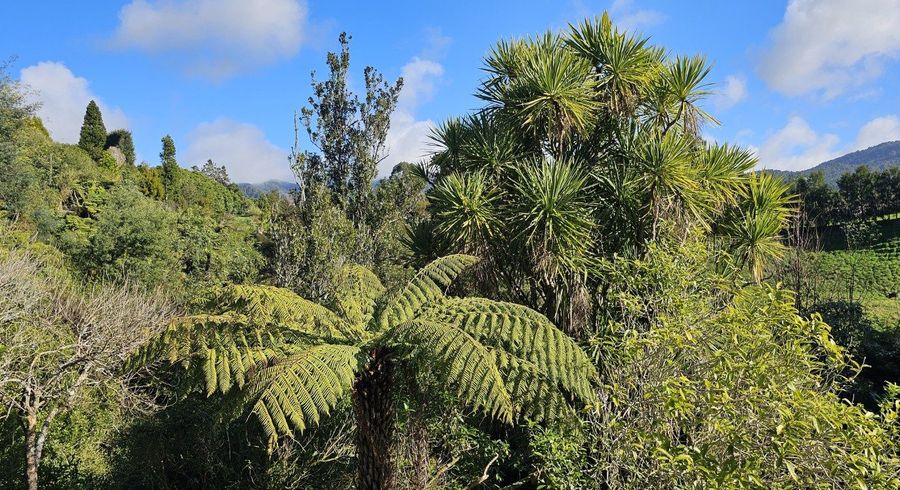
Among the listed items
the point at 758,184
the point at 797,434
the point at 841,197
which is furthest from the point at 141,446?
the point at 841,197

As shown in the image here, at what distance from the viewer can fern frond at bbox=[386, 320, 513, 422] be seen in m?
3.70

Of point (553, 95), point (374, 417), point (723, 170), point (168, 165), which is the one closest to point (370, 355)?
point (374, 417)

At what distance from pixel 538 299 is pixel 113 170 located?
112 feet

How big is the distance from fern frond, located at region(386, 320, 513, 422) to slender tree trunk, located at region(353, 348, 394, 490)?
1.51ft

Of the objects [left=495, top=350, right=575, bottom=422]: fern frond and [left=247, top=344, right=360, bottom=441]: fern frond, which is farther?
[left=495, top=350, right=575, bottom=422]: fern frond

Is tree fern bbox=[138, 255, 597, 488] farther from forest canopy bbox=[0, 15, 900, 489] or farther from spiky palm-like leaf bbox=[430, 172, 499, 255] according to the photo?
spiky palm-like leaf bbox=[430, 172, 499, 255]

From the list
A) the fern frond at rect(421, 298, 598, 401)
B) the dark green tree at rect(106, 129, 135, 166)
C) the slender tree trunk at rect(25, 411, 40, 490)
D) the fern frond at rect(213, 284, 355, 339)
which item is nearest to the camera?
the fern frond at rect(421, 298, 598, 401)

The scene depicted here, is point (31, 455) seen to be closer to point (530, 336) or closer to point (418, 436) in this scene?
point (418, 436)

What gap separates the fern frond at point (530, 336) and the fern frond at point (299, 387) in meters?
1.07

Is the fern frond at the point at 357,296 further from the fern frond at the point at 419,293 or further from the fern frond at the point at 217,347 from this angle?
the fern frond at the point at 217,347

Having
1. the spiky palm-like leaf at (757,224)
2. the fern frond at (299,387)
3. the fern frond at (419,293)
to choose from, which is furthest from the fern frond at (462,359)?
the spiky palm-like leaf at (757,224)

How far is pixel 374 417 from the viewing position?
15.1 feet

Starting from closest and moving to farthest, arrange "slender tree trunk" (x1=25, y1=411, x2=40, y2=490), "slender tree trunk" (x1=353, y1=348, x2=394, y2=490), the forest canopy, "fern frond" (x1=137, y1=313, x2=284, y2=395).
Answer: the forest canopy, "fern frond" (x1=137, y1=313, x2=284, y2=395), "slender tree trunk" (x1=353, y1=348, x2=394, y2=490), "slender tree trunk" (x1=25, y1=411, x2=40, y2=490)

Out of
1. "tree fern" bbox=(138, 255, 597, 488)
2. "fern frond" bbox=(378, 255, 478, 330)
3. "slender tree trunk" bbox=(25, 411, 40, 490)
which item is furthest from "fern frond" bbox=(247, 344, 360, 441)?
"slender tree trunk" bbox=(25, 411, 40, 490)
